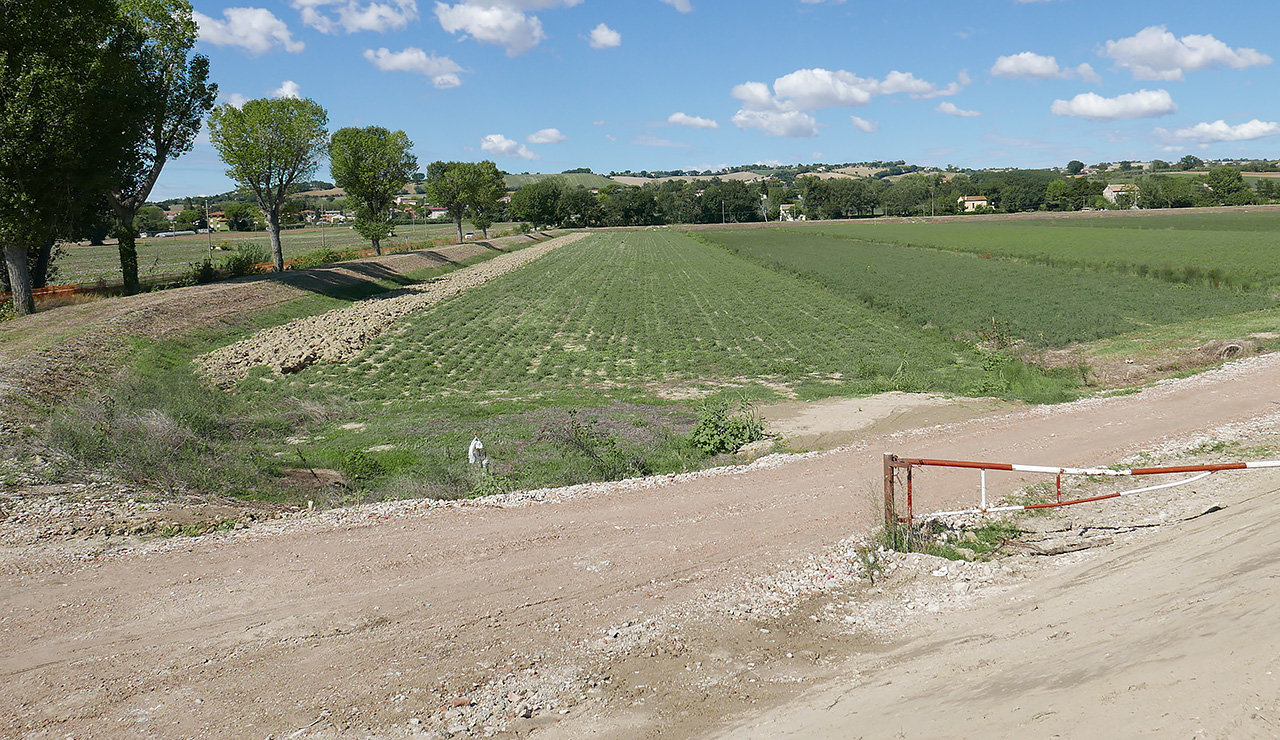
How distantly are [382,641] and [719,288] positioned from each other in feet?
141

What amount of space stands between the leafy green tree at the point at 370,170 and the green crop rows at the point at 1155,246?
5387 cm

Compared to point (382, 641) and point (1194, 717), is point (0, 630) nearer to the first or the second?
point (382, 641)

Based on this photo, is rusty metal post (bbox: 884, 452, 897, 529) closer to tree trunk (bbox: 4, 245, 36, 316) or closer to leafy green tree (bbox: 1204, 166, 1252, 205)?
tree trunk (bbox: 4, 245, 36, 316)

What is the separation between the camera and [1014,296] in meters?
39.1

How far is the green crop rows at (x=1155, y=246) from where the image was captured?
1770 inches

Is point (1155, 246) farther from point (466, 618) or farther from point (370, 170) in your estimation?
point (466, 618)

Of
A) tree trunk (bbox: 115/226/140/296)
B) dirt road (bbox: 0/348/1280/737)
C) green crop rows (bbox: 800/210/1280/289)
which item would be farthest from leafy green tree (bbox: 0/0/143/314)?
green crop rows (bbox: 800/210/1280/289)

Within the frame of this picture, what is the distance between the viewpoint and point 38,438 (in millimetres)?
13773

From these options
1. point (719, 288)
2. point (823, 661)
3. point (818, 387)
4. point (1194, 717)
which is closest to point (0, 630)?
point (823, 661)

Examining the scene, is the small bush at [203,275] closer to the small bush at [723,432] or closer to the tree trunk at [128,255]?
the tree trunk at [128,255]

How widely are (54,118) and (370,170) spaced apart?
118 feet

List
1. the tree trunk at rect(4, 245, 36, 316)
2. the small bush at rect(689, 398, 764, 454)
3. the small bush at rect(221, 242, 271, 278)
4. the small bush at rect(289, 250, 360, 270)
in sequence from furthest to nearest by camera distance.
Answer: the small bush at rect(289, 250, 360, 270)
the small bush at rect(221, 242, 271, 278)
the tree trunk at rect(4, 245, 36, 316)
the small bush at rect(689, 398, 764, 454)

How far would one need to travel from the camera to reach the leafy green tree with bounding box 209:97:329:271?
41.4m

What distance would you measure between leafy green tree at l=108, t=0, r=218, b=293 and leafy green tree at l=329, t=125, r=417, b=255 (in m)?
21.9
